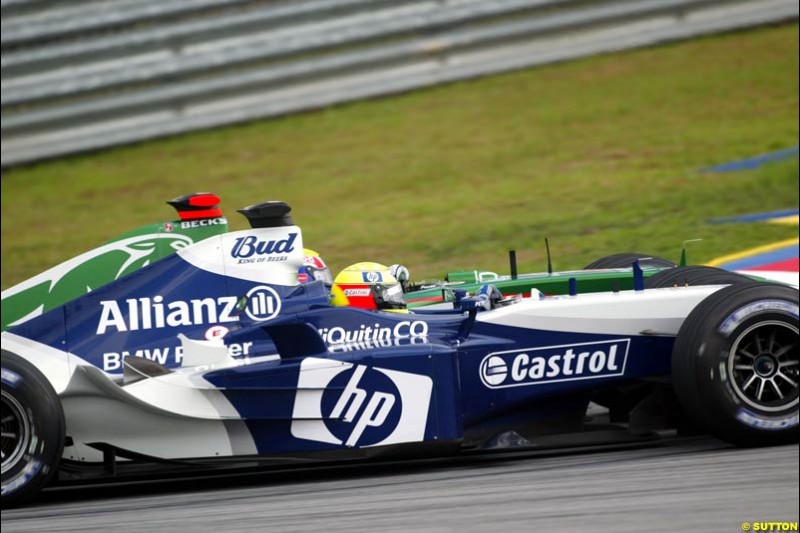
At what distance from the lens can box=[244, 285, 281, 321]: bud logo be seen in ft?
21.7

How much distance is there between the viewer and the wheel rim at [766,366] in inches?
235

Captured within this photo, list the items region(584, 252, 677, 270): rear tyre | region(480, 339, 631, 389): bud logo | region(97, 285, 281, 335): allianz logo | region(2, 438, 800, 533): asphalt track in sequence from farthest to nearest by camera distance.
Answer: region(584, 252, 677, 270): rear tyre → region(97, 285, 281, 335): allianz logo → region(480, 339, 631, 389): bud logo → region(2, 438, 800, 533): asphalt track

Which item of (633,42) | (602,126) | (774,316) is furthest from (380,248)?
(774,316)

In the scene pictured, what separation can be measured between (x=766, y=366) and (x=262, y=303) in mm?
2509

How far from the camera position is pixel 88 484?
22.0 ft

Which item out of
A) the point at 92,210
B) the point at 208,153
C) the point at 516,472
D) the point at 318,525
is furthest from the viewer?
the point at 208,153

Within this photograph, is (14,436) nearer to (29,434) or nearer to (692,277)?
(29,434)

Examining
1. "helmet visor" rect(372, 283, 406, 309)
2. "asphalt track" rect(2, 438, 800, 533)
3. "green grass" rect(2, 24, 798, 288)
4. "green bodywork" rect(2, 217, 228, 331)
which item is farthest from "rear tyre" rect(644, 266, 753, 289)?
"green grass" rect(2, 24, 798, 288)

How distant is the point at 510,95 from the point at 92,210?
5.31 meters

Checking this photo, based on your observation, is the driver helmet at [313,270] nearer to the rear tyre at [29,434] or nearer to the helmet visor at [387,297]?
the helmet visor at [387,297]

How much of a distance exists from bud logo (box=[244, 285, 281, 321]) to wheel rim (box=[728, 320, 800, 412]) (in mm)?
2276

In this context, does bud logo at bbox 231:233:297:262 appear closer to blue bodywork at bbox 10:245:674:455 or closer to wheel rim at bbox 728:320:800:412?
blue bodywork at bbox 10:245:674:455

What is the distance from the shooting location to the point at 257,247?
6707mm

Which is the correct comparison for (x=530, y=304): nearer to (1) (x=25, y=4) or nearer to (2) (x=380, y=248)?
(2) (x=380, y=248)
